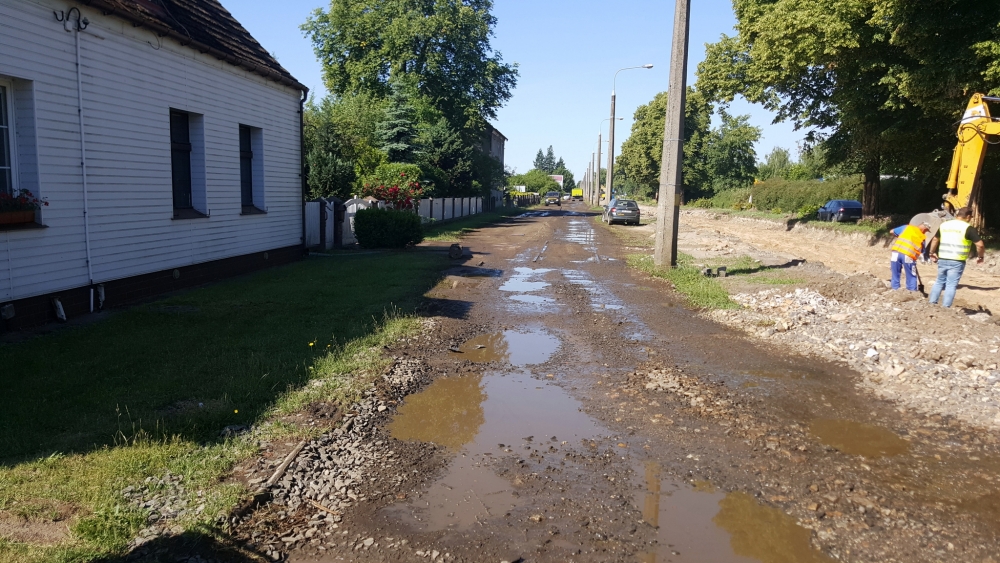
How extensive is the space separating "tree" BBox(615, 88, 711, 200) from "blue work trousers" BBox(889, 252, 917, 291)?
54.9 meters

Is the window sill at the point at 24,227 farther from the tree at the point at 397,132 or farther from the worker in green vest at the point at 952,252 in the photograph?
the tree at the point at 397,132

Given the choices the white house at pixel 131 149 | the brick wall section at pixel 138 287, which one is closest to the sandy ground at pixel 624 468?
the brick wall section at pixel 138 287

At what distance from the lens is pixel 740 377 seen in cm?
767

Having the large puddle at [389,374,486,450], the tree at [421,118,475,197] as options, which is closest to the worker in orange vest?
the large puddle at [389,374,486,450]

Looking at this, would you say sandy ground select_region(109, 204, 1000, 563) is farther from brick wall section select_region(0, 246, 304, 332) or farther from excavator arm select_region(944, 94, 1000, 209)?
excavator arm select_region(944, 94, 1000, 209)

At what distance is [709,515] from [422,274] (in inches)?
452

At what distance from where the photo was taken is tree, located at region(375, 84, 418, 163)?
33688mm

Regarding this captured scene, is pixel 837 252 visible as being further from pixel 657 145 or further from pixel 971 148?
pixel 657 145

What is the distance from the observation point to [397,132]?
33844mm

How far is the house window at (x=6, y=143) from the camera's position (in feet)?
29.1

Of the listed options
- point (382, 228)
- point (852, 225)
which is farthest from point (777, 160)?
point (382, 228)

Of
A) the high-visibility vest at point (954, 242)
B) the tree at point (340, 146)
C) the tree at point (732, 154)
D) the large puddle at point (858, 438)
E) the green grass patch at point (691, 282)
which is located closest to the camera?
the large puddle at point (858, 438)

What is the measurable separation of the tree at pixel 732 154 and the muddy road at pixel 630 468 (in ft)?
222

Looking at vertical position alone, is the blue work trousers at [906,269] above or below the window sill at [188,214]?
below
